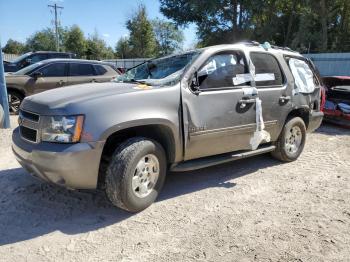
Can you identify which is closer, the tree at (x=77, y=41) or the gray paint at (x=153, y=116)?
the gray paint at (x=153, y=116)

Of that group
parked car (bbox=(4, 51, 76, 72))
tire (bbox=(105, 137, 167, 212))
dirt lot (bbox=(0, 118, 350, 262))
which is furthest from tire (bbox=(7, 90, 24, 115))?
tire (bbox=(105, 137, 167, 212))

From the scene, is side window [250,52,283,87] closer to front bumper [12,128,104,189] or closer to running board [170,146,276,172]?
running board [170,146,276,172]

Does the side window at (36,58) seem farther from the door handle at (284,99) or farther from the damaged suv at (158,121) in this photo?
the door handle at (284,99)

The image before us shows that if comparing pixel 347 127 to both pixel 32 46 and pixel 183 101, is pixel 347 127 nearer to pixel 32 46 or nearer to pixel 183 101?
pixel 183 101

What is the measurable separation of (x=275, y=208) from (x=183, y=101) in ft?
5.38

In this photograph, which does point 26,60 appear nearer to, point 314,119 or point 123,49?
point 314,119

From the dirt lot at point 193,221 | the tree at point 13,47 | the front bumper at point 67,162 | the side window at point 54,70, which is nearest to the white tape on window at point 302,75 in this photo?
the dirt lot at point 193,221

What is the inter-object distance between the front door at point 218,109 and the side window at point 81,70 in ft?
23.2

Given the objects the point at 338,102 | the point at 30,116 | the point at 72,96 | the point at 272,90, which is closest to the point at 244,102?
the point at 272,90

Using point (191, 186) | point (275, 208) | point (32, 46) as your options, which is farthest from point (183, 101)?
point (32, 46)

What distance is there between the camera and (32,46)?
241ft

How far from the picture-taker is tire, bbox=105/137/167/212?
12.4 ft

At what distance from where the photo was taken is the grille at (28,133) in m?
3.85

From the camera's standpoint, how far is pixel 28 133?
156 inches
